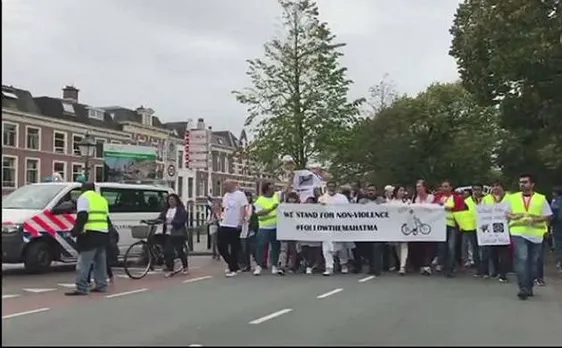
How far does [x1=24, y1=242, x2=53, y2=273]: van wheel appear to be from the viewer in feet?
54.3

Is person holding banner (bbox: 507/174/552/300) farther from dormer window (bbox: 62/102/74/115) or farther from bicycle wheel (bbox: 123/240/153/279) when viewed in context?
dormer window (bbox: 62/102/74/115)

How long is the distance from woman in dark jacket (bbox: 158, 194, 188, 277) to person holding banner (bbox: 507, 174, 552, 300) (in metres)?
7.06

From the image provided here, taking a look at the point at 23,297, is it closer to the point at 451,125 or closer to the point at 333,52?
the point at 333,52

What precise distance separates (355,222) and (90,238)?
620cm

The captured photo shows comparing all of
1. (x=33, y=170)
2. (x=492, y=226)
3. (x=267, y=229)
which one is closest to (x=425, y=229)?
(x=492, y=226)

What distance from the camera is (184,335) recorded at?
8.83 meters

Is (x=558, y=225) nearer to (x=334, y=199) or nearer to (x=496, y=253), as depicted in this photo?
(x=496, y=253)

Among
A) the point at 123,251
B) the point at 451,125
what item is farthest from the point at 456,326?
the point at 451,125

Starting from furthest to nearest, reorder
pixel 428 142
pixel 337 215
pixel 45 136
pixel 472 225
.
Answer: pixel 45 136 < pixel 428 142 < pixel 337 215 < pixel 472 225

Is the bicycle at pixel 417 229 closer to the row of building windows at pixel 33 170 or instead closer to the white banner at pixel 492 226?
the white banner at pixel 492 226

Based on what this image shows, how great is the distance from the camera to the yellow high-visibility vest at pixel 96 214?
1334 centimetres

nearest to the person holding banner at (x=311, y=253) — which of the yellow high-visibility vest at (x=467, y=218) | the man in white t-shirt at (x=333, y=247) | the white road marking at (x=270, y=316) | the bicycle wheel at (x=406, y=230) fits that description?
the man in white t-shirt at (x=333, y=247)

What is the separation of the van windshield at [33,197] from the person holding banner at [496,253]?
350 inches

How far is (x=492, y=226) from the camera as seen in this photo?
15.9m
